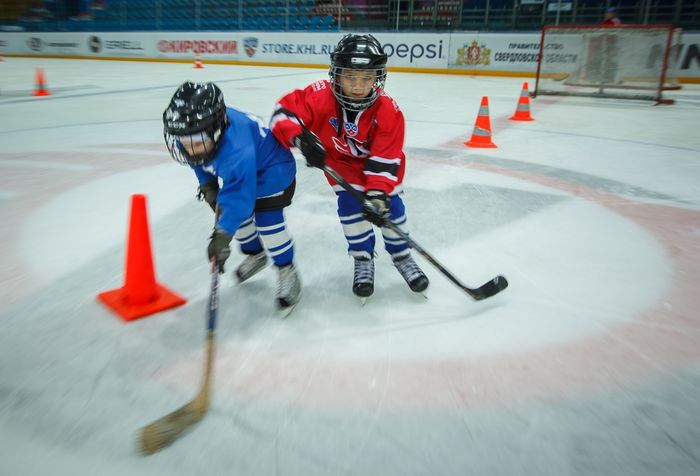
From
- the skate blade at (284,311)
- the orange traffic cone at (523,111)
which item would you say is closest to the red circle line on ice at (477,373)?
the skate blade at (284,311)

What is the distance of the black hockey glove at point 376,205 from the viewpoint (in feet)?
6.22

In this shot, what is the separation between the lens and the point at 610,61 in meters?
8.70

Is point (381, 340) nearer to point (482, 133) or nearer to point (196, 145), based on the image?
point (196, 145)

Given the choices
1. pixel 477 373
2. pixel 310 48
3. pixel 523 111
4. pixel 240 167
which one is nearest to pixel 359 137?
pixel 240 167

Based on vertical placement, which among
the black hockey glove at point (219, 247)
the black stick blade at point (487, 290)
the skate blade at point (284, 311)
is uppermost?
the black hockey glove at point (219, 247)

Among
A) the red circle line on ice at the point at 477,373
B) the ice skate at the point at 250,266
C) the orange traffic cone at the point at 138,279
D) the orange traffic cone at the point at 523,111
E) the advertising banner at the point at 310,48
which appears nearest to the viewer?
the red circle line on ice at the point at 477,373

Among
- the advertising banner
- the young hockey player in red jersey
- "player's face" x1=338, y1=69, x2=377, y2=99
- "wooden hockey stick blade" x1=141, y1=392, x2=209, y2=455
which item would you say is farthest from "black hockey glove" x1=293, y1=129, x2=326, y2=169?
the advertising banner

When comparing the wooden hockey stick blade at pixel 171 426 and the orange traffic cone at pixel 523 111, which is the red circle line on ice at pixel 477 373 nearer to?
the wooden hockey stick blade at pixel 171 426

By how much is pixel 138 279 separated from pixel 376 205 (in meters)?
0.98

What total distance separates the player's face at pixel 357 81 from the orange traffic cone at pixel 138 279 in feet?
2.93

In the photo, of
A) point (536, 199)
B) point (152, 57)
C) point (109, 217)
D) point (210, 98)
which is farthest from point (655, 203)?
point (152, 57)

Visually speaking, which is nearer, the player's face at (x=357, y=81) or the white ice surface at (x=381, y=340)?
the white ice surface at (x=381, y=340)

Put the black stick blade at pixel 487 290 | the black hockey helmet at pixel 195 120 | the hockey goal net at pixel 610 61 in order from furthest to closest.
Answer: the hockey goal net at pixel 610 61 < the black stick blade at pixel 487 290 < the black hockey helmet at pixel 195 120

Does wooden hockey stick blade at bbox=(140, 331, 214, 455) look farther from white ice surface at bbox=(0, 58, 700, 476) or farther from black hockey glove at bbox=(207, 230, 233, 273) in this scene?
black hockey glove at bbox=(207, 230, 233, 273)
